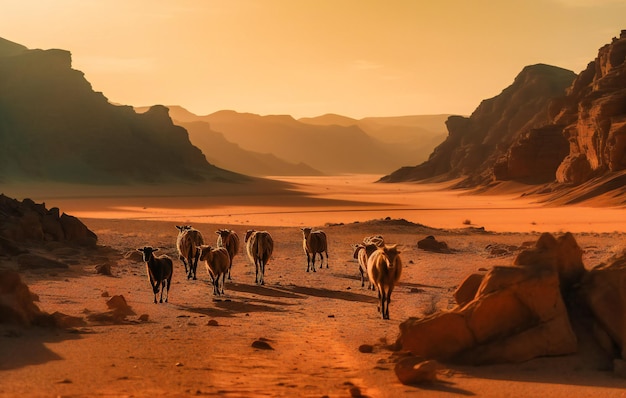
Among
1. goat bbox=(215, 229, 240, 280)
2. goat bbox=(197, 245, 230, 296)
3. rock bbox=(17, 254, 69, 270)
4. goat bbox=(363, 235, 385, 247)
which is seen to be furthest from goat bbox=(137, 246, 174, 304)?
rock bbox=(17, 254, 69, 270)

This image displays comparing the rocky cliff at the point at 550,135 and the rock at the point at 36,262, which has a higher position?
the rocky cliff at the point at 550,135

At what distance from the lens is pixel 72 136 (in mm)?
133875

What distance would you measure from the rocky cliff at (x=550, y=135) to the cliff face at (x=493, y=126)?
191mm

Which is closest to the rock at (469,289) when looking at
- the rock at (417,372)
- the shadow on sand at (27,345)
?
the rock at (417,372)

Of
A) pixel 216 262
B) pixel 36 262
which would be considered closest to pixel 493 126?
pixel 36 262

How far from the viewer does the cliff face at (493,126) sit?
134 m

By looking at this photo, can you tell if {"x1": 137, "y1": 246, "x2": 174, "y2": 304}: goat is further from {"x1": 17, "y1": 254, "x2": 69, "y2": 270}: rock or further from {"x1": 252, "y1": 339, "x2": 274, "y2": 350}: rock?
{"x1": 17, "y1": 254, "x2": 69, "y2": 270}: rock

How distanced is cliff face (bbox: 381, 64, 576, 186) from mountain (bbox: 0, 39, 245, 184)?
137ft

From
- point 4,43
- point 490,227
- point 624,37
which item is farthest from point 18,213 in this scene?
point 4,43

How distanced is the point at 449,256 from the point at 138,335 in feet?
57.2

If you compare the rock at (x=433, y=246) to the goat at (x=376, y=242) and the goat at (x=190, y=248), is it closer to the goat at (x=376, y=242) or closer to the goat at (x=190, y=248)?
the goat at (x=376, y=242)

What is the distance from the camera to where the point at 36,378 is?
10.5 meters

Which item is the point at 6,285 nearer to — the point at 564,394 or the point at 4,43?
the point at 564,394

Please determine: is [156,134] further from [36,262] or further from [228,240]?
[228,240]
